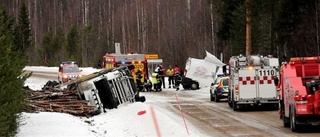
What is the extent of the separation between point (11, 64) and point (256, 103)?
14.3 m

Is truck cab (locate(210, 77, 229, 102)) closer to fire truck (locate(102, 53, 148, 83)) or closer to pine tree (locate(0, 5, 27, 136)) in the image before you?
fire truck (locate(102, 53, 148, 83))

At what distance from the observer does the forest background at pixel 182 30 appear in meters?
45.8

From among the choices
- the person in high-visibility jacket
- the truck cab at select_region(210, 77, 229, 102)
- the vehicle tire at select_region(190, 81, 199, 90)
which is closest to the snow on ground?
the truck cab at select_region(210, 77, 229, 102)

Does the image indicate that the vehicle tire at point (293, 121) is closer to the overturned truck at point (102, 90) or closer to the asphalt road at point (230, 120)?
the asphalt road at point (230, 120)

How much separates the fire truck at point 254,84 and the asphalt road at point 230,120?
1.55 ft

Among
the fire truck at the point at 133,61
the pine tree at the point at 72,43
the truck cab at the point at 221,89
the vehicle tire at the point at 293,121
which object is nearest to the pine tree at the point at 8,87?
the vehicle tire at the point at 293,121

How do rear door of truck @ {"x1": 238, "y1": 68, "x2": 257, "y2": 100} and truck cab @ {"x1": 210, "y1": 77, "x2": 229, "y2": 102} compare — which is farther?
truck cab @ {"x1": 210, "y1": 77, "x2": 229, "y2": 102}

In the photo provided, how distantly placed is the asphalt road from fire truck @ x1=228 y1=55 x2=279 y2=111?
473mm

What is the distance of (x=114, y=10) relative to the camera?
102 m

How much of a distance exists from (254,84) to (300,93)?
9282 millimetres

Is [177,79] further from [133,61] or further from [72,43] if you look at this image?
[72,43]

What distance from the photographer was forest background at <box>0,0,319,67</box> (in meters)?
45.8

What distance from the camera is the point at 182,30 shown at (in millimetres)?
71688

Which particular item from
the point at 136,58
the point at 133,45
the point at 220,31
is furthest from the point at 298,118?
the point at 133,45
